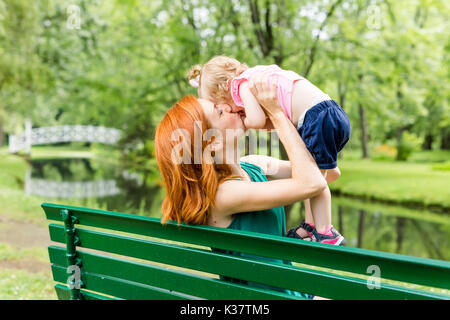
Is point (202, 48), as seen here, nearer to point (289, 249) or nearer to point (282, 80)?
point (282, 80)

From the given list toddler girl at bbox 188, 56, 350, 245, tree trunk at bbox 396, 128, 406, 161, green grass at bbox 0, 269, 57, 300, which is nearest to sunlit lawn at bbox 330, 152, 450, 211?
tree trunk at bbox 396, 128, 406, 161

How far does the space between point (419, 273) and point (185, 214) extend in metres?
0.94

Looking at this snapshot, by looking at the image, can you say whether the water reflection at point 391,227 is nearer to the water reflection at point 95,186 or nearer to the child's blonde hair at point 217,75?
the water reflection at point 95,186

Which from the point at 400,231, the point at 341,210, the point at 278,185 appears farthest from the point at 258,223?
the point at 341,210

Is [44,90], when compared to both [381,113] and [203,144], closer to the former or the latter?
[381,113]

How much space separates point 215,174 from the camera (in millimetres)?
1839

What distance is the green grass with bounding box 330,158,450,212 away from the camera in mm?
14797

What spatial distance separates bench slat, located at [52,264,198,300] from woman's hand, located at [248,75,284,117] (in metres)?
0.92

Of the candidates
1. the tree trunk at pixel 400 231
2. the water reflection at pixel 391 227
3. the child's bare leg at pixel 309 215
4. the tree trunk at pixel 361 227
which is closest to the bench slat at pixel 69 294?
the child's bare leg at pixel 309 215

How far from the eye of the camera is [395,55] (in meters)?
9.44

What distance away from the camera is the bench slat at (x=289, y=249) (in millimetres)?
1303

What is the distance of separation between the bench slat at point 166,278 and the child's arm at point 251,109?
740 millimetres

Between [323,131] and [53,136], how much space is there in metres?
30.9
